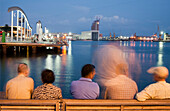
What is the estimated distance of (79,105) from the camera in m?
3.16

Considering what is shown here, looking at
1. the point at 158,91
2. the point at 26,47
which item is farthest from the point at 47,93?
the point at 26,47

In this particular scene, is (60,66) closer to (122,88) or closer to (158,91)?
(122,88)

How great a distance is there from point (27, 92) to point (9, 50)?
42.2 m

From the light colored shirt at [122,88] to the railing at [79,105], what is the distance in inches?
27.4

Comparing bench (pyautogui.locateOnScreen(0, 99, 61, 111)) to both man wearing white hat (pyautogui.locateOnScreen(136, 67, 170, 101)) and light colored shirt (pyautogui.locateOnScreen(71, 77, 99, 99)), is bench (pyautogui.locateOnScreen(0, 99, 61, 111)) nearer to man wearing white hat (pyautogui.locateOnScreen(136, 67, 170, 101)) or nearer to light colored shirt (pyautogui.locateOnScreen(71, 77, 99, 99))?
light colored shirt (pyautogui.locateOnScreen(71, 77, 99, 99))

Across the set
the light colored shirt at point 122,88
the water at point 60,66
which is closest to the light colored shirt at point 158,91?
the light colored shirt at point 122,88

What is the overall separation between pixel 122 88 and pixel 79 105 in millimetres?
1084

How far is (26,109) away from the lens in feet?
10.5

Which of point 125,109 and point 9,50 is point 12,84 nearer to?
point 125,109

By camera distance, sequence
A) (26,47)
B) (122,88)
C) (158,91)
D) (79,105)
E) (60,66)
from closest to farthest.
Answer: (79,105) → (158,91) → (122,88) → (60,66) → (26,47)

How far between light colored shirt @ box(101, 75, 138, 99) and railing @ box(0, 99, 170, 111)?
695 millimetres

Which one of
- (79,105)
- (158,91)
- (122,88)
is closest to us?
(79,105)

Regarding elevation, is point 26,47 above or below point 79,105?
above

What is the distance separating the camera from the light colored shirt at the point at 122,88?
3.95 meters
